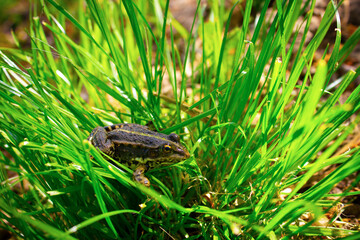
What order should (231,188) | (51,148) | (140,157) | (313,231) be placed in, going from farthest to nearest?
(140,157) < (231,188) < (313,231) < (51,148)

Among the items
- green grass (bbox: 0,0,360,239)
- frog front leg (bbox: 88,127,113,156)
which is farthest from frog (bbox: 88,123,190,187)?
green grass (bbox: 0,0,360,239)

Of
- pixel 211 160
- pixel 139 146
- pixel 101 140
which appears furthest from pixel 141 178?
pixel 211 160

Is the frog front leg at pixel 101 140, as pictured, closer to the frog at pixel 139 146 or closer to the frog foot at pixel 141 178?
the frog at pixel 139 146

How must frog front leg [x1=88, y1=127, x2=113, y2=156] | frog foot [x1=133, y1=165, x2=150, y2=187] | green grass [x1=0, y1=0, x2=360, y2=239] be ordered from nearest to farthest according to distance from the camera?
green grass [x1=0, y1=0, x2=360, y2=239] < frog foot [x1=133, y1=165, x2=150, y2=187] < frog front leg [x1=88, y1=127, x2=113, y2=156]

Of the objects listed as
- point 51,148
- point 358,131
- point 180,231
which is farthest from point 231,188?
point 358,131

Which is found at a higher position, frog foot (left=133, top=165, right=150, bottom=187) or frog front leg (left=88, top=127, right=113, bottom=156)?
frog front leg (left=88, top=127, right=113, bottom=156)

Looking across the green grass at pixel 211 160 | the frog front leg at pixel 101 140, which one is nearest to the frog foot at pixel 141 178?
the green grass at pixel 211 160

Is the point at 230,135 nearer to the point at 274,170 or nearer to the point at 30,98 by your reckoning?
the point at 274,170

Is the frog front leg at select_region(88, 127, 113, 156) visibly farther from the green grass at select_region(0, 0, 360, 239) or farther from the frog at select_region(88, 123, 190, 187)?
the green grass at select_region(0, 0, 360, 239)
